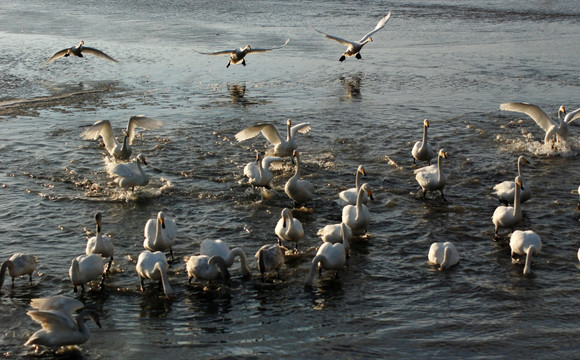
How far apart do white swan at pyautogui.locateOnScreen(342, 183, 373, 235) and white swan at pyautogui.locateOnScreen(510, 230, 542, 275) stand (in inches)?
87.3

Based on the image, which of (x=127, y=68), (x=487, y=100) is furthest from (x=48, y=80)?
(x=487, y=100)

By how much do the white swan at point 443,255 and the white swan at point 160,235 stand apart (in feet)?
12.3

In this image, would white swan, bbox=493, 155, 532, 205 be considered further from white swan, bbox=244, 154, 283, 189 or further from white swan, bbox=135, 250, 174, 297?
white swan, bbox=135, 250, 174, 297

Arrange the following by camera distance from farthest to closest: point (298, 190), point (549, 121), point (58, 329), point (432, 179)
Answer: point (549, 121) < point (432, 179) < point (298, 190) < point (58, 329)

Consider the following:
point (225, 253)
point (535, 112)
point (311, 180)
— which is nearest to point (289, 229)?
point (225, 253)

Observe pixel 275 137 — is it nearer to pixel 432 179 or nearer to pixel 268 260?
pixel 432 179

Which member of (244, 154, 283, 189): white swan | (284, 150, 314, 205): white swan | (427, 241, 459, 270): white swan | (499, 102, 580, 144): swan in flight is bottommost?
(427, 241, 459, 270): white swan

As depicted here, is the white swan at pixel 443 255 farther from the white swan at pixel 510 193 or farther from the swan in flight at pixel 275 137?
the swan in flight at pixel 275 137

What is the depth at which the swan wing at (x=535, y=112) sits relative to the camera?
53.3 feet

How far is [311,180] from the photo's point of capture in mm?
14477

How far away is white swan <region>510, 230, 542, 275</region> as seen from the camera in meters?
10.2

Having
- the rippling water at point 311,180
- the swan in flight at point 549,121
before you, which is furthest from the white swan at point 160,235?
the swan in flight at point 549,121

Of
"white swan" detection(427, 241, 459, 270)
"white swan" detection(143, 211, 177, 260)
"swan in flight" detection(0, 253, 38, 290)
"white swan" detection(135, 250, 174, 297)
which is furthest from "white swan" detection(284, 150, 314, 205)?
"swan in flight" detection(0, 253, 38, 290)

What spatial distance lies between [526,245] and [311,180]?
5134mm
